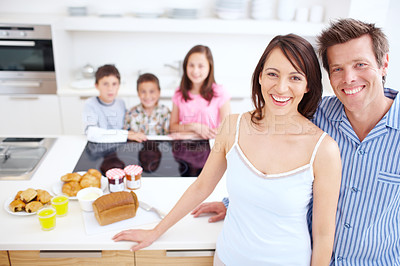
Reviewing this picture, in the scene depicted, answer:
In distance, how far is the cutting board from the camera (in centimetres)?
130

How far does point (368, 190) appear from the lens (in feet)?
3.61

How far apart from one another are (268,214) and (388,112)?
18.4 inches

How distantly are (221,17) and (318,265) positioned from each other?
271 cm

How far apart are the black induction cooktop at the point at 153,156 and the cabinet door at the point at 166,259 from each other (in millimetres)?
431

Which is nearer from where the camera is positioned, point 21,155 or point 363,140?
point 363,140

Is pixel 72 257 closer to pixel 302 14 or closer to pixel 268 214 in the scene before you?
pixel 268 214

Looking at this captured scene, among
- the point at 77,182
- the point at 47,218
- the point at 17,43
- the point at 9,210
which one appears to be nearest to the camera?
the point at 47,218

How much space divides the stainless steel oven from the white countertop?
1.92m

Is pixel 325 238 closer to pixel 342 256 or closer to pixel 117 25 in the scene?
Result: pixel 342 256

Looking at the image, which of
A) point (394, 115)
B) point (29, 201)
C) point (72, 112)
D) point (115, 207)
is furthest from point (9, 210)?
point (72, 112)

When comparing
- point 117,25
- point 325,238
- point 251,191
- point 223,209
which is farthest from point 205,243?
point 117,25

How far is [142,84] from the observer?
2.35m

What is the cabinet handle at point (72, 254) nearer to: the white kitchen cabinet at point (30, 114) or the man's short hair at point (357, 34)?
the man's short hair at point (357, 34)

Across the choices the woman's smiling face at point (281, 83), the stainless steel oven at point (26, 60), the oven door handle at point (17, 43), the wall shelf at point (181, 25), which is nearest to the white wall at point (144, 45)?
the wall shelf at point (181, 25)
